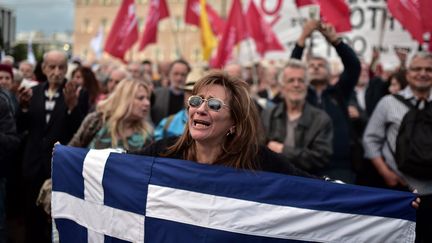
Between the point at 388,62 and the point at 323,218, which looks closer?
the point at 323,218

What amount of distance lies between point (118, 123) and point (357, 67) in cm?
219

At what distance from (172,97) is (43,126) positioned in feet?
7.10

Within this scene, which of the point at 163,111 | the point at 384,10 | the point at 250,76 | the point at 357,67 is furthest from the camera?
the point at 250,76

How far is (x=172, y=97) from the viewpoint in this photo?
7289 millimetres

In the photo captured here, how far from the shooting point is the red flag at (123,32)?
35.4 ft

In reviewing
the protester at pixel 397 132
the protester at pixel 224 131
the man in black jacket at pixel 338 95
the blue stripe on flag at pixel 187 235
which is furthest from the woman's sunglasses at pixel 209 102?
the man in black jacket at pixel 338 95

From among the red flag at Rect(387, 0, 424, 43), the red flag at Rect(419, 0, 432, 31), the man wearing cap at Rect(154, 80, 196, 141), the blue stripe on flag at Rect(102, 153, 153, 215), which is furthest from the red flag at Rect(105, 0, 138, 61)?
the blue stripe on flag at Rect(102, 153, 153, 215)

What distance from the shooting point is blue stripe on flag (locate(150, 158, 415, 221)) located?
3.14 meters

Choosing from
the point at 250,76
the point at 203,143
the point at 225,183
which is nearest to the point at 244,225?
the point at 225,183

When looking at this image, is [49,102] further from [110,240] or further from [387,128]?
[387,128]

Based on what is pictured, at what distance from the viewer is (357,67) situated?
5.70 meters

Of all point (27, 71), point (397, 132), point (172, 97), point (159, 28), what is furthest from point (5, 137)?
point (159, 28)

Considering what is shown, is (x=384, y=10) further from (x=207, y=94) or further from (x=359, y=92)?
(x=207, y=94)

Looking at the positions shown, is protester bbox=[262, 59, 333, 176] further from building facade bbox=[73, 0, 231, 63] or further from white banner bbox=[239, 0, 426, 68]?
building facade bbox=[73, 0, 231, 63]
